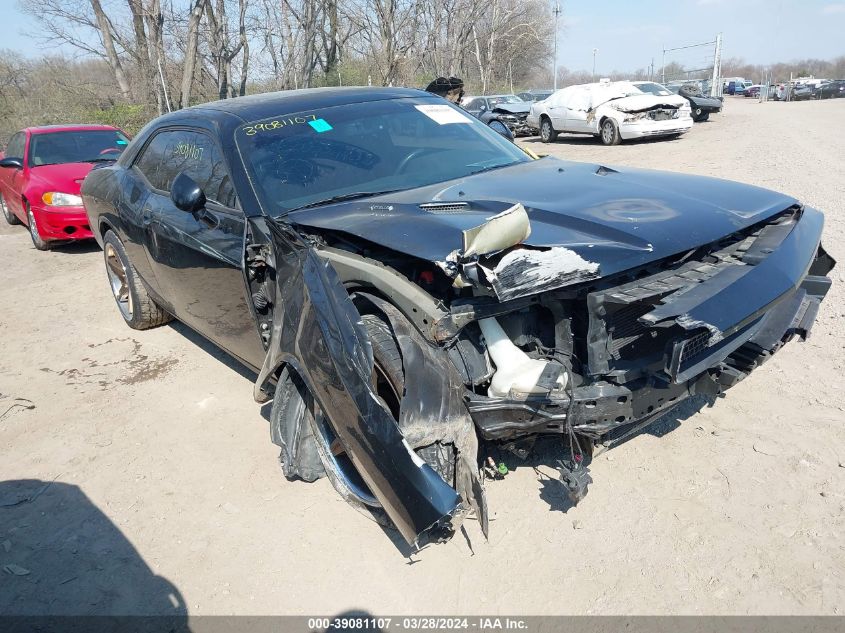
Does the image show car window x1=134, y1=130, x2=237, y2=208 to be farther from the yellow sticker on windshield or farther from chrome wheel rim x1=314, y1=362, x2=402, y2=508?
chrome wheel rim x1=314, y1=362, x2=402, y2=508

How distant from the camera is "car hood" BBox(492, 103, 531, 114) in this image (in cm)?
1861

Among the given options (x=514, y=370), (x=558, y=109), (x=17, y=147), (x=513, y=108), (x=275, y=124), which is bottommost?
(x=514, y=370)

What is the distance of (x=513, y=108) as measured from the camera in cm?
1897

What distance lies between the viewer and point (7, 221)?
11078 mm

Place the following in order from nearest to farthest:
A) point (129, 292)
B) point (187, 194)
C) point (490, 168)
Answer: point (187, 194) → point (490, 168) → point (129, 292)

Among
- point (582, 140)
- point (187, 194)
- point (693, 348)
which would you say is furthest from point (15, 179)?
point (582, 140)

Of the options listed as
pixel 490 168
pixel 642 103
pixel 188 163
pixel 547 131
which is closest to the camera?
pixel 490 168

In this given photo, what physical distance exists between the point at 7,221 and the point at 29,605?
35.7 feet

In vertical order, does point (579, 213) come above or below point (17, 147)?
below

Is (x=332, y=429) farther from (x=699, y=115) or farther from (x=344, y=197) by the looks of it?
(x=699, y=115)

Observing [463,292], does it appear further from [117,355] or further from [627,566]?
[117,355]

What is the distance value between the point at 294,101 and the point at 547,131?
1436 centimetres

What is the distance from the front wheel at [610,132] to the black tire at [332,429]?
1357 centimetres

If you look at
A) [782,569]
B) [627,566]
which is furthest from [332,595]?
[782,569]
